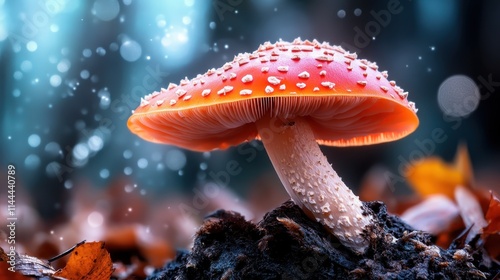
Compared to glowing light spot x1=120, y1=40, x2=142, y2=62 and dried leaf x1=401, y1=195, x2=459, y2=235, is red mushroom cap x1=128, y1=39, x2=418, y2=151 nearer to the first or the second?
dried leaf x1=401, y1=195, x2=459, y2=235

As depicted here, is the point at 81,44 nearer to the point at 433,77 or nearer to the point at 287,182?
the point at 287,182

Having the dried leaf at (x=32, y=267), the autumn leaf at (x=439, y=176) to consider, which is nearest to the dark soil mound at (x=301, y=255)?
the dried leaf at (x=32, y=267)

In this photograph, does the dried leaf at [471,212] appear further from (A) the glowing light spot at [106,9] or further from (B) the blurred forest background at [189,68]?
(A) the glowing light spot at [106,9]

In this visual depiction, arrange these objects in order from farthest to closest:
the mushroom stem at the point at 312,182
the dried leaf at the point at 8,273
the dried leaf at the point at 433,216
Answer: the dried leaf at the point at 433,216, the mushroom stem at the point at 312,182, the dried leaf at the point at 8,273

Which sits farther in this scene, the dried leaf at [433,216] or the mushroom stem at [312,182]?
the dried leaf at [433,216]

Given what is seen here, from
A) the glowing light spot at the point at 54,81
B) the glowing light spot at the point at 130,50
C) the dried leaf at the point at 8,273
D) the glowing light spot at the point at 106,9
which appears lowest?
the dried leaf at the point at 8,273

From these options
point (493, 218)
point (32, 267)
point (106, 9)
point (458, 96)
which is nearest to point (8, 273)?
point (32, 267)
